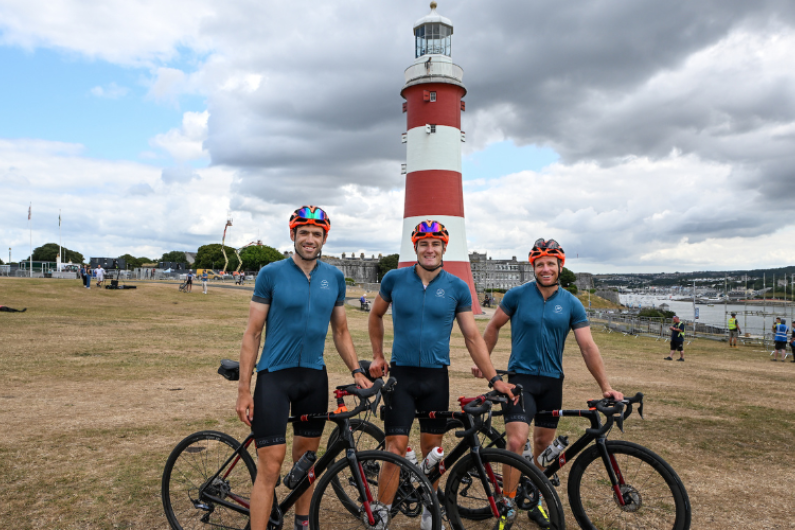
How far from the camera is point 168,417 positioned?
295 inches

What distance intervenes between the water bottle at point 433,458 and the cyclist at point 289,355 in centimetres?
75

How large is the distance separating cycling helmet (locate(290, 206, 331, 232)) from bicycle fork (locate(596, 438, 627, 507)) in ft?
8.47

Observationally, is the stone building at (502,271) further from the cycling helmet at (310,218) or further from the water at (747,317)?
the cycling helmet at (310,218)

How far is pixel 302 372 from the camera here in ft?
12.3

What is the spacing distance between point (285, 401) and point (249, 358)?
38 cm

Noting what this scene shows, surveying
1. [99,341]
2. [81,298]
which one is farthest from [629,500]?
[81,298]

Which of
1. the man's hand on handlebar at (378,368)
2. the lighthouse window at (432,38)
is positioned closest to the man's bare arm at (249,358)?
the man's hand on handlebar at (378,368)

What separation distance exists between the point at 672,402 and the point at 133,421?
8867 millimetres

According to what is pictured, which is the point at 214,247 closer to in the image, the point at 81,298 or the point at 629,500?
the point at 81,298

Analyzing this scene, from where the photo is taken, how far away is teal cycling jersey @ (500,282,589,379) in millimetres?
4352

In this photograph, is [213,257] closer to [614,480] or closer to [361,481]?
[361,481]

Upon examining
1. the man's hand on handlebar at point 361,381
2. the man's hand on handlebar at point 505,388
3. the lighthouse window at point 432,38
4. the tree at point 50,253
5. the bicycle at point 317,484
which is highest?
the lighthouse window at point 432,38

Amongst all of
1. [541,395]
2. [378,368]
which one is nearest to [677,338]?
[541,395]

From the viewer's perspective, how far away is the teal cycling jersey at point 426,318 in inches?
164
